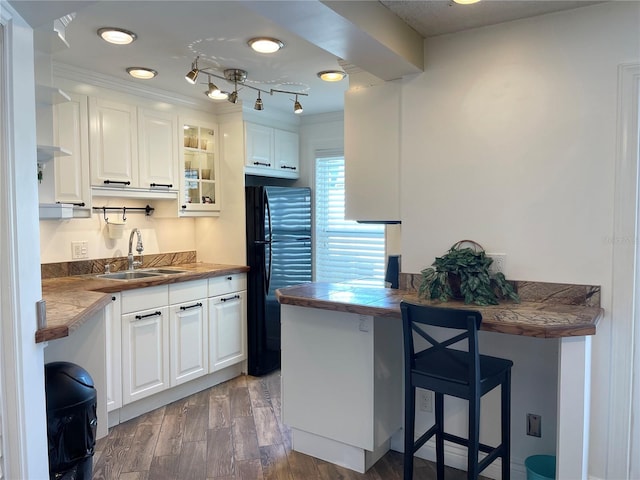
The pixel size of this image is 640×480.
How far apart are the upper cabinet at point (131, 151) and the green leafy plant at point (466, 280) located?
7.27 ft

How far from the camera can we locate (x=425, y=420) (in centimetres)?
258

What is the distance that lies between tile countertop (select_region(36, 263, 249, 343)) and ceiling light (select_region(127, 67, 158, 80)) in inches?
54.3

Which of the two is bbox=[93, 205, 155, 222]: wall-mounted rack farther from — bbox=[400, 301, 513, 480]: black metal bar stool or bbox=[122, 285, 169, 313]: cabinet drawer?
bbox=[400, 301, 513, 480]: black metal bar stool

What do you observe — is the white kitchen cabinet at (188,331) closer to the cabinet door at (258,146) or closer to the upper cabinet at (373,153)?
the cabinet door at (258,146)

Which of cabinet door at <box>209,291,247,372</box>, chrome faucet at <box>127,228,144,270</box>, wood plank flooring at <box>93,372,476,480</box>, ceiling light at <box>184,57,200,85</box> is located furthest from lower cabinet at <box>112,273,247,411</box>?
ceiling light at <box>184,57,200,85</box>

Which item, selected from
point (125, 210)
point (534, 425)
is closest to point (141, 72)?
point (125, 210)

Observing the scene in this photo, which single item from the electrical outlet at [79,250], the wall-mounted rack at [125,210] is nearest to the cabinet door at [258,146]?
the wall-mounted rack at [125,210]

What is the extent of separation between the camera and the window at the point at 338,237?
4.28 m

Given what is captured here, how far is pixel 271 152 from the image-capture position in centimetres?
421

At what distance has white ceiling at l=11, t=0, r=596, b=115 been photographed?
1841 mm

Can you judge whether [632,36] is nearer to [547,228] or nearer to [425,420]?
[547,228]

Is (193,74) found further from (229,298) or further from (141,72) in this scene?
(229,298)

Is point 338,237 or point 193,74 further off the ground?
point 193,74

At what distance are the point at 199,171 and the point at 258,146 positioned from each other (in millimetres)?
550
